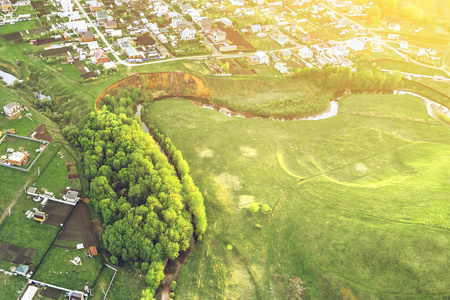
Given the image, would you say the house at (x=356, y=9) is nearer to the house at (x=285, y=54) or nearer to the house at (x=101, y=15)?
the house at (x=285, y=54)

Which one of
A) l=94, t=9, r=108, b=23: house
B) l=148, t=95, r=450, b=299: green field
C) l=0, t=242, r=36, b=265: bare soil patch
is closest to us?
l=0, t=242, r=36, b=265: bare soil patch

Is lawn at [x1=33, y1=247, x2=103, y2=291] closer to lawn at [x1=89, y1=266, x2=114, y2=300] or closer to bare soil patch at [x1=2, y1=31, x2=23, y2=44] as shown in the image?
lawn at [x1=89, y1=266, x2=114, y2=300]

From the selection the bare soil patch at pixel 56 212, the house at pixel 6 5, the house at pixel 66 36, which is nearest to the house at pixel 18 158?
the bare soil patch at pixel 56 212

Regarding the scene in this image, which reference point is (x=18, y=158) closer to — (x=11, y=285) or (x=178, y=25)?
(x=11, y=285)

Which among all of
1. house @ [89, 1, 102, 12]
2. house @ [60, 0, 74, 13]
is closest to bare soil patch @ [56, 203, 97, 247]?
house @ [60, 0, 74, 13]

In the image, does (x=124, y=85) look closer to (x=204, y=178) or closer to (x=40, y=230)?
(x=204, y=178)

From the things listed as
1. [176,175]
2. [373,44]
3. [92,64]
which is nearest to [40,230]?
[176,175]
